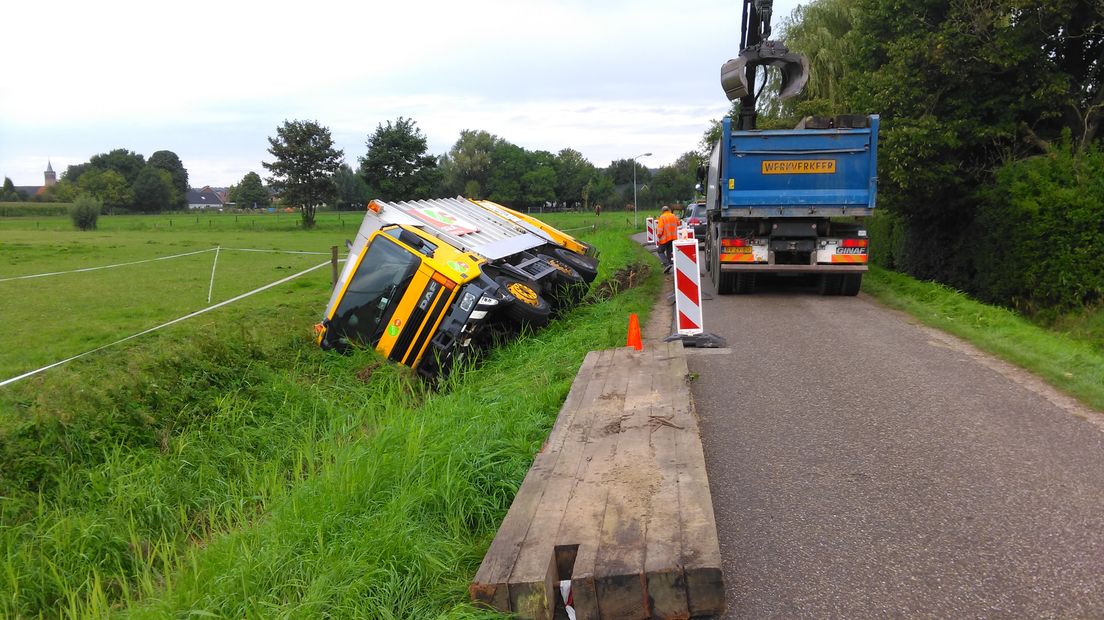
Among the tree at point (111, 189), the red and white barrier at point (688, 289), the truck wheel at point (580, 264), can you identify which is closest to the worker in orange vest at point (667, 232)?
the truck wheel at point (580, 264)

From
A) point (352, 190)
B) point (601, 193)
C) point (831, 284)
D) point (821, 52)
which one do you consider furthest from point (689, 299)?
point (352, 190)

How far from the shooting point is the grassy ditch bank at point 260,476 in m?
3.50

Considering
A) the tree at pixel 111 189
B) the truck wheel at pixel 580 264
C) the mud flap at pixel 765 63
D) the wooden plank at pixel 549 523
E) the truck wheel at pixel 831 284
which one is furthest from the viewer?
the tree at pixel 111 189

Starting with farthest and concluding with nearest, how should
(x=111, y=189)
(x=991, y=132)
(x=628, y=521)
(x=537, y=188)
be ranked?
(x=537, y=188) → (x=111, y=189) → (x=991, y=132) → (x=628, y=521)

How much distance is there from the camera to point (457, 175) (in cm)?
9406

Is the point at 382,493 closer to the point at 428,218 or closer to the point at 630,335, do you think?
the point at 630,335

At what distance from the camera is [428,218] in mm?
11469

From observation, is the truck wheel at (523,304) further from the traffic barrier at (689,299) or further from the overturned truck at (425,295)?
the traffic barrier at (689,299)

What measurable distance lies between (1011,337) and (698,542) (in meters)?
7.15

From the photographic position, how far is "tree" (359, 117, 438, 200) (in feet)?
188

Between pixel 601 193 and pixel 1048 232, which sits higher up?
pixel 601 193

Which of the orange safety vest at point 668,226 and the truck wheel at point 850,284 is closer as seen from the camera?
the truck wheel at point 850,284

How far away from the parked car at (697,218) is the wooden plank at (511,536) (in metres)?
19.7

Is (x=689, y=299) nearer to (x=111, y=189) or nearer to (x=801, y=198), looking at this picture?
(x=801, y=198)
